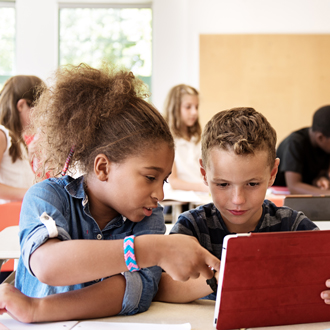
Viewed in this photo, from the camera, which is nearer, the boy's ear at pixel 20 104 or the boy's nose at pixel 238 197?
the boy's nose at pixel 238 197

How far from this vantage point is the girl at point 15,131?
251 cm

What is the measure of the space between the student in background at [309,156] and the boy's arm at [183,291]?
2189 millimetres

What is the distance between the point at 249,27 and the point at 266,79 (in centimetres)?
67

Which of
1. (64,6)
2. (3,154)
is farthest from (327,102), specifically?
(3,154)

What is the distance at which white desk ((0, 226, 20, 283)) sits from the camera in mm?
1308

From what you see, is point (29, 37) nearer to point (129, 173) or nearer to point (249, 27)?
point (249, 27)

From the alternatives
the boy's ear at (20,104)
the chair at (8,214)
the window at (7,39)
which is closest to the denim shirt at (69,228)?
the chair at (8,214)

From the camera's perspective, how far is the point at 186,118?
3.71 m

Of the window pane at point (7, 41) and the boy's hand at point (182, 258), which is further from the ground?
the window pane at point (7, 41)

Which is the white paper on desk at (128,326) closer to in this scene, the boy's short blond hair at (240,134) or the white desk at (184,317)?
the white desk at (184,317)

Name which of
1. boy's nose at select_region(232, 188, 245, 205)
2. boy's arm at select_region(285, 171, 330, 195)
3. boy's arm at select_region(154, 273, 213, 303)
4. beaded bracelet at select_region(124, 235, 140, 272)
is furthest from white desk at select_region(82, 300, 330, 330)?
boy's arm at select_region(285, 171, 330, 195)

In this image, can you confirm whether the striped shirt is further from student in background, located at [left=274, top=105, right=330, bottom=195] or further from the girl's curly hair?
student in background, located at [left=274, top=105, right=330, bottom=195]

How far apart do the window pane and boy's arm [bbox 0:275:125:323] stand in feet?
16.9

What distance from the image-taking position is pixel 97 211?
1.08 meters
